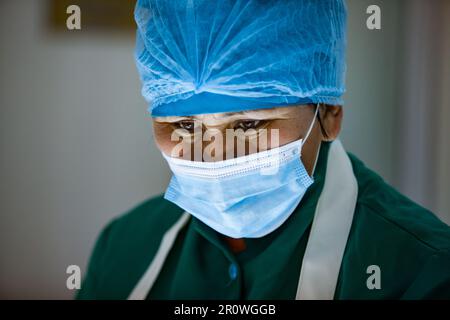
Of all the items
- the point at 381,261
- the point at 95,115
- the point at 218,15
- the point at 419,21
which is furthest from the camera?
the point at 95,115

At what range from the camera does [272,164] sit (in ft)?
3.51

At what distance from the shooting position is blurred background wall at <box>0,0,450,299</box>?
1.49m

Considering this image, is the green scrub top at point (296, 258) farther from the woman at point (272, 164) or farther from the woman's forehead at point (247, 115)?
the woman's forehead at point (247, 115)

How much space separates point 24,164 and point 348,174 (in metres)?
1.07

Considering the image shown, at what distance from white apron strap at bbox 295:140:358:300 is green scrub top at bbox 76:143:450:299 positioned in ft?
0.06

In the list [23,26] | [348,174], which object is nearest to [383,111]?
[348,174]

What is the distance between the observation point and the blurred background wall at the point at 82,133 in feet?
4.90

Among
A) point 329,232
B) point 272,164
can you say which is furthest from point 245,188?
point 329,232

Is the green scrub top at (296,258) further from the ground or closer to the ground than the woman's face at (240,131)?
closer to the ground

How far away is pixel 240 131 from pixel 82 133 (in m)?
0.87

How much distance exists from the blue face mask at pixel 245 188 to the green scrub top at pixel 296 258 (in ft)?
0.27

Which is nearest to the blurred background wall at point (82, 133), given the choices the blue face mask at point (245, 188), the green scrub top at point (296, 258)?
the green scrub top at point (296, 258)

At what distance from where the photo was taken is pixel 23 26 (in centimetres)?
167

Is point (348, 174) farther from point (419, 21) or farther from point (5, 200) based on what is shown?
point (5, 200)
